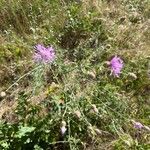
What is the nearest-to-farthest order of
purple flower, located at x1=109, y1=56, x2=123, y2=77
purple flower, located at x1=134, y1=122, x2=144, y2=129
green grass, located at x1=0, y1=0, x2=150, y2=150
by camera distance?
green grass, located at x1=0, y1=0, x2=150, y2=150 < purple flower, located at x1=134, y1=122, x2=144, y2=129 < purple flower, located at x1=109, y1=56, x2=123, y2=77

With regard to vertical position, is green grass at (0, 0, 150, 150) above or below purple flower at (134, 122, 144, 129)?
above

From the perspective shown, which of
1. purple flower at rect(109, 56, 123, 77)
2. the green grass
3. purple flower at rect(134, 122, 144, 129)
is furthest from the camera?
purple flower at rect(109, 56, 123, 77)

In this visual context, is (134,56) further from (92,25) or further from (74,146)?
(74,146)

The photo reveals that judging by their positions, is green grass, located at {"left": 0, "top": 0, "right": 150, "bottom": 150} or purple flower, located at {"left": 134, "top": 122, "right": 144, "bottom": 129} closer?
green grass, located at {"left": 0, "top": 0, "right": 150, "bottom": 150}

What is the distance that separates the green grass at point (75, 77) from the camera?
10.5 feet

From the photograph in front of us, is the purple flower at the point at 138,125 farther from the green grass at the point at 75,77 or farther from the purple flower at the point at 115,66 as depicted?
the purple flower at the point at 115,66

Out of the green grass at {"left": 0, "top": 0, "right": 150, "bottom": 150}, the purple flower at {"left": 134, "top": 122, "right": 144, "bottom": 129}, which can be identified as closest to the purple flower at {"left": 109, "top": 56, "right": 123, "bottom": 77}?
the green grass at {"left": 0, "top": 0, "right": 150, "bottom": 150}

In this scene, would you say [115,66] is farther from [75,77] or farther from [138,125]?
[138,125]

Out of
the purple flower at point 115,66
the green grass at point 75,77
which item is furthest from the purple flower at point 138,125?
the purple flower at point 115,66

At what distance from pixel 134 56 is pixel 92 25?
0.46m

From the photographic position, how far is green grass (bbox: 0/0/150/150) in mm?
3195

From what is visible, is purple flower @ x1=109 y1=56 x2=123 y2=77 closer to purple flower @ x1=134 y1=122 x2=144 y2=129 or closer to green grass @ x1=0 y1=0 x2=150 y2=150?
green grass @ x1=0 y1=0 x2=150 y2=150

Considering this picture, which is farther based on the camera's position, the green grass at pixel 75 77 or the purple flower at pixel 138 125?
the purple flower at pixel 138 125

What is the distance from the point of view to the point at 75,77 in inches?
143
